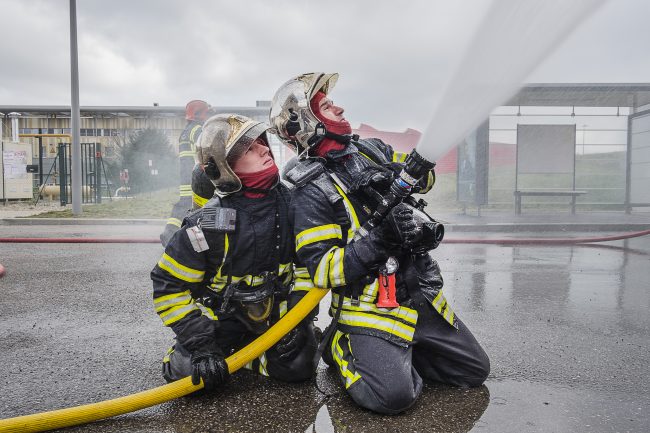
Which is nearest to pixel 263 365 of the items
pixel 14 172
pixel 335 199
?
pixel 335 199

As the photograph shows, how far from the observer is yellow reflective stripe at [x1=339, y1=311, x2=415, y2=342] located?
8.14 ft

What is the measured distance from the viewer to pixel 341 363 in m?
2.55

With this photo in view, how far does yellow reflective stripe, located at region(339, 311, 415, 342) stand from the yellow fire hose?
0.72 feet

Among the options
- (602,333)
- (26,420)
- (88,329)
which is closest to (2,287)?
(88,329)

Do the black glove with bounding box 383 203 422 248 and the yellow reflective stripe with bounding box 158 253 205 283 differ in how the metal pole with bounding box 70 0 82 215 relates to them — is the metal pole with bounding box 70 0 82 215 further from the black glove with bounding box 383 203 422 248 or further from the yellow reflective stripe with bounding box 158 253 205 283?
the black glove with bounding box 383 203 422 248

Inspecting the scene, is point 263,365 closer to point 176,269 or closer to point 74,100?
point 176,269

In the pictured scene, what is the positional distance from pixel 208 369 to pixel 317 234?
0.77m

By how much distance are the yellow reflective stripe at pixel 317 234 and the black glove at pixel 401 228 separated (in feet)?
1.01

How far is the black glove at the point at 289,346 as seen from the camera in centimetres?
266

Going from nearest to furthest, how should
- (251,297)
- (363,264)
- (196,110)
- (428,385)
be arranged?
(363,264), (251,297), (428,385), (196,110)

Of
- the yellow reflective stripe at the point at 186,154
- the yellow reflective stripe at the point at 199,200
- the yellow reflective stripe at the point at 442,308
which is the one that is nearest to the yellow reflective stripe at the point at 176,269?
the yellow reflective stripe at the point at 442,308

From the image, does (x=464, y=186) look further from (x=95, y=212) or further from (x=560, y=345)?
(x=560, y=345)

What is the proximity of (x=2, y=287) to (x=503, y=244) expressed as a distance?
6496 mm

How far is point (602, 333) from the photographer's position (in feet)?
11.6
